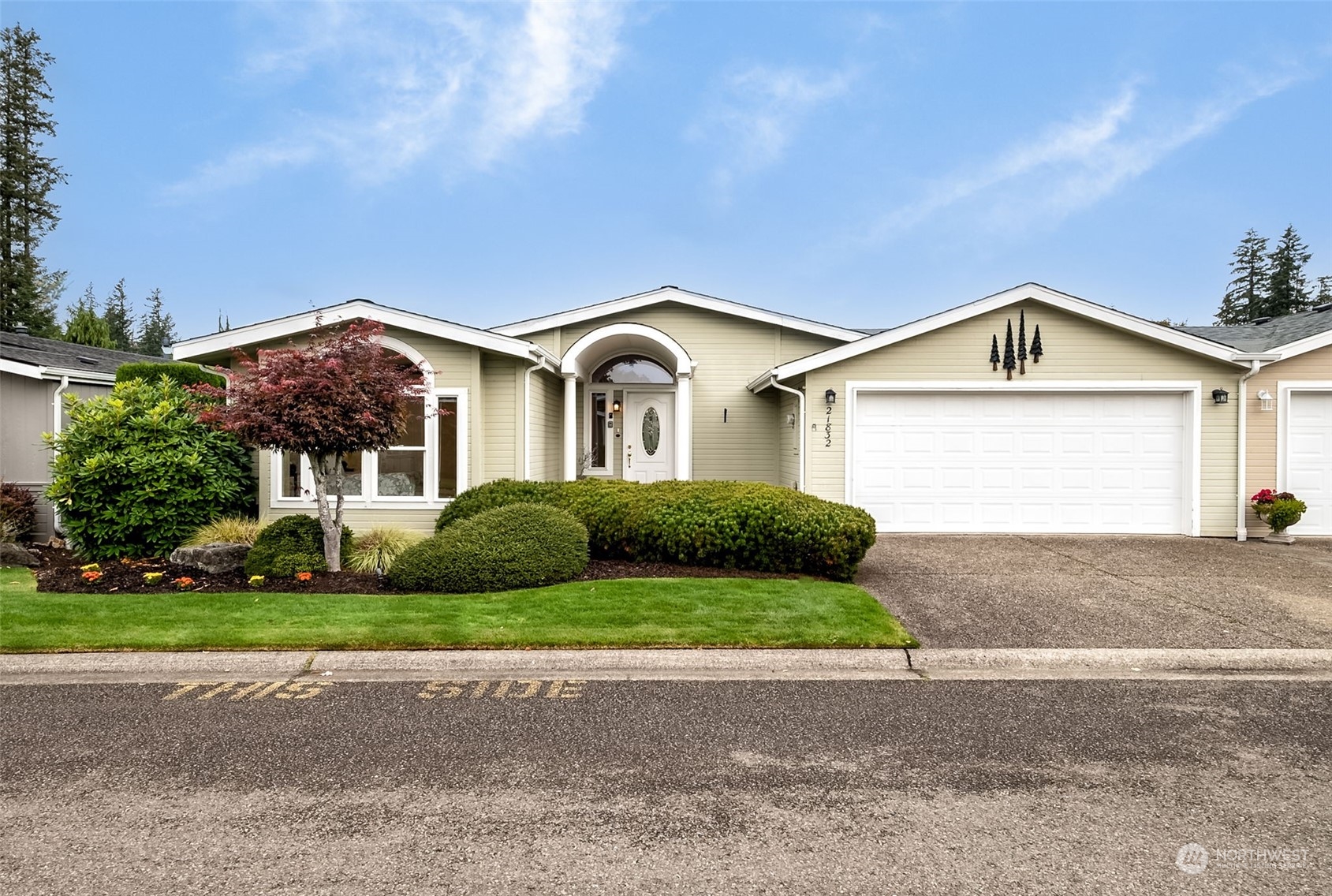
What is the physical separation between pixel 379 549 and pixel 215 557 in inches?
67.9

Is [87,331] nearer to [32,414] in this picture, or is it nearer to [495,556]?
[32,414]

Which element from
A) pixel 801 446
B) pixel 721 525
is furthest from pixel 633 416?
pixel 721 525

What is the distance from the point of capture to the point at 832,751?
3.75 metres

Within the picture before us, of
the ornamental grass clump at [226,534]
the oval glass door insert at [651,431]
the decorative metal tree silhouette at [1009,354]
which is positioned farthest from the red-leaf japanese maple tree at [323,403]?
the decorative metal tree silhouette at [1009,354]

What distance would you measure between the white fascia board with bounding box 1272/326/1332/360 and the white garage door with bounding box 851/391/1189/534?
4.80 ft

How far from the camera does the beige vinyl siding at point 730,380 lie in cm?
1407

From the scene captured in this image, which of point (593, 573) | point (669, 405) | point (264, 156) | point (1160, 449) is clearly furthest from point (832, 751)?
point (264, 156)

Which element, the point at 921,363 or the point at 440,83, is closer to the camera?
the point at 921,363

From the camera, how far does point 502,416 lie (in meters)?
11.1

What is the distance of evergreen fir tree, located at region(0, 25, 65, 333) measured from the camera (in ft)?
94.5

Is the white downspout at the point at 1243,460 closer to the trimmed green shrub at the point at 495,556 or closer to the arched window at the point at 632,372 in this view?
the arched window at the point at 632,372

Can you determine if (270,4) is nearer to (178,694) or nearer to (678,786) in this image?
(178,694)

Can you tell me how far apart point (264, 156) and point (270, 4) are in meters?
9.31

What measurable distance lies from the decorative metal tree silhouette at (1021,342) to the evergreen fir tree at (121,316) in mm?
57014
